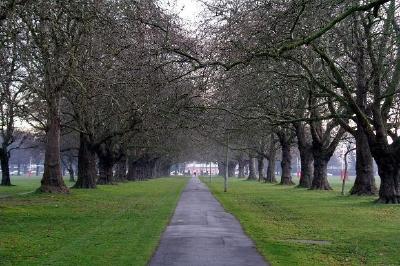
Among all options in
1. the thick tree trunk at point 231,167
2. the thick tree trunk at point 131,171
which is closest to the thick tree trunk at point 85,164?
the thick tree trunk at point 131,171

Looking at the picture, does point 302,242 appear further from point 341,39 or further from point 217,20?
point 341,39

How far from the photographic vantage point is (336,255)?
12.4 metres

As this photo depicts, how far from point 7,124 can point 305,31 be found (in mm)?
37979

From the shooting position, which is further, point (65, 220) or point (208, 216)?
point (208, 216)

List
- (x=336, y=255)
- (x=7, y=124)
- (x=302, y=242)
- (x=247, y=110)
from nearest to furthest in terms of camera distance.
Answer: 1. (x=336, y=255)
2. (x=302, y=242)
3. (x=247, y=110)
4. (x=7, y=124)

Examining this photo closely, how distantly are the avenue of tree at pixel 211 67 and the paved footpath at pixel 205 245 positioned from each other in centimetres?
465

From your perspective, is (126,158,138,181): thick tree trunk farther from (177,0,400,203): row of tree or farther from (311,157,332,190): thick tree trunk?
(311,157,332,190): thick tree trunk

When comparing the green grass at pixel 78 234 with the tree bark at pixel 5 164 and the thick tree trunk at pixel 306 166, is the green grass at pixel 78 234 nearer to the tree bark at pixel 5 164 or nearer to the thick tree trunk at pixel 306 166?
the thick tree trunk at pixel 306 166

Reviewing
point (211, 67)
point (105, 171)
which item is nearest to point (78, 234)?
point (211, 67)

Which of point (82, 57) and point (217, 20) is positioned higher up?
point (217, 20)

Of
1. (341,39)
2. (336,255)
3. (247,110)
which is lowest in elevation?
(336,255)

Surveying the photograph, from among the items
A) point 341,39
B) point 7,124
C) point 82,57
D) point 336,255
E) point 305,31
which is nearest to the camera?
point 336,255

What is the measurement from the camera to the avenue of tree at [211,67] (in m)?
16.2

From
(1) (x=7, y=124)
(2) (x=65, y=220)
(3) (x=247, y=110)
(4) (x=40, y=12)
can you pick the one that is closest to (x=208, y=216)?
(2) (x=65, y=220)
